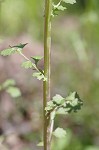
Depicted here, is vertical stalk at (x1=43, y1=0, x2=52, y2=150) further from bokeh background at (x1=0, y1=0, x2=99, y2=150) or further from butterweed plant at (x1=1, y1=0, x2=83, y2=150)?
bokeh background at (x1=0, y1=0, x2=99, y2=150)

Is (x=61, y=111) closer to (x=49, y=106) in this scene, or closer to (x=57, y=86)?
(x=49, y=106)

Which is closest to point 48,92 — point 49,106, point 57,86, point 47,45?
point 49,106

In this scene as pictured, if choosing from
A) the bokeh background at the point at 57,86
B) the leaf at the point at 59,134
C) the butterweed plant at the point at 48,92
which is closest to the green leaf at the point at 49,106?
the butterweed plant at the point at 48,92

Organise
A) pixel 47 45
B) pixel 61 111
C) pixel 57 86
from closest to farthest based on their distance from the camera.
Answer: pixel 47 45, pixel 61 111, pixel 57 86

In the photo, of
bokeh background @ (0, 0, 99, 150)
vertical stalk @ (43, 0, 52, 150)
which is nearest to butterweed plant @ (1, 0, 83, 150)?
vertical stalk @ (43, 0, 52, 150)

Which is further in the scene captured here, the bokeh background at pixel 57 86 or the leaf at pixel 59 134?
the bokeh background at pixel 57 86

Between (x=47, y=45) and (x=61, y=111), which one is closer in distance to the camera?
(x=47, y=45)

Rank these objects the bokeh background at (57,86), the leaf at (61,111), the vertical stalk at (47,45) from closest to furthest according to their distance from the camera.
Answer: the vertical stalk at (47,45)
the leaf at (61,111)
the bokeh background at (57,86)

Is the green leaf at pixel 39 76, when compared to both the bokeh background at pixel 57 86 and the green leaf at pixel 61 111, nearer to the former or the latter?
the green leaf at pixel 61 111
